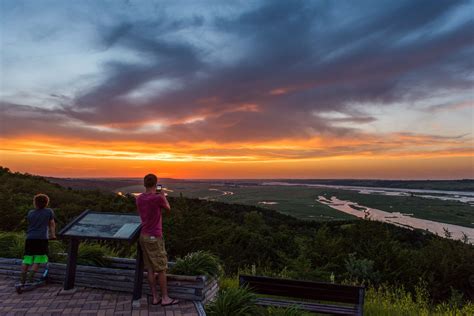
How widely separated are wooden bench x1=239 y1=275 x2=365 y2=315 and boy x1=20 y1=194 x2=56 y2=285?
158 inches

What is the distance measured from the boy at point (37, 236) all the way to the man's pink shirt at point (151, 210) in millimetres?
2299

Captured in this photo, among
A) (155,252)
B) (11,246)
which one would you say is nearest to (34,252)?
(11,246)

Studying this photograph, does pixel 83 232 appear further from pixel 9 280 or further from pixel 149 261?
pixel 9 280

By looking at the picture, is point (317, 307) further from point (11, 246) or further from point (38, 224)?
point (11, 246)

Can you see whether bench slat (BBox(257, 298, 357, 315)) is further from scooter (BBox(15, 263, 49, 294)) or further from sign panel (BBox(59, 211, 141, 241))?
scooter (BBox(15, 263, 49, 294))

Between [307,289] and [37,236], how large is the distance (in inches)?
203

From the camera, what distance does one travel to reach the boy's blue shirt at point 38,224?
715 cm

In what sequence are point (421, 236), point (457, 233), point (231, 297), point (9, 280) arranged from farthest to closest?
point (457, 233)
point (421, 236)
point (9, 280)
point (231, 297)

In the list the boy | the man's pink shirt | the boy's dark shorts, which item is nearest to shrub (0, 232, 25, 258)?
the boy

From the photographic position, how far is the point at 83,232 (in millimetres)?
6660

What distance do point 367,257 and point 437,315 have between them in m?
5.09

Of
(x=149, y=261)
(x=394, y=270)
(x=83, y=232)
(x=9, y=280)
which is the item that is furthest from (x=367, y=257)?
(x=9, y=280)

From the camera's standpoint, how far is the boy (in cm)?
713

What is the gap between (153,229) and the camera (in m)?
6.09
